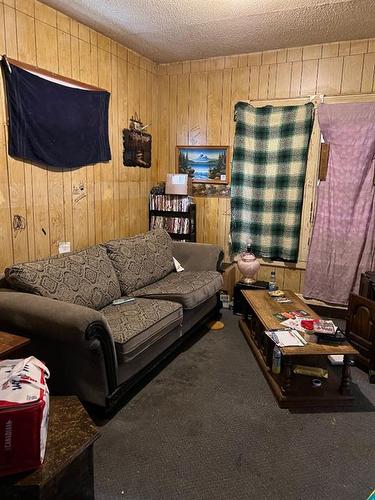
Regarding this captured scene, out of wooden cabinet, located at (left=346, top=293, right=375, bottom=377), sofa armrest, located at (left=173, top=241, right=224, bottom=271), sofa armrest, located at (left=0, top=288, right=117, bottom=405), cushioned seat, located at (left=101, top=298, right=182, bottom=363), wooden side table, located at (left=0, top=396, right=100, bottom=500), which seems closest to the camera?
wooden side table, located at (left=0, top=396, right=100, bottom=500)

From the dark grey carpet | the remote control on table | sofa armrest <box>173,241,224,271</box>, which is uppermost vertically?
sofa armrest <box>173,241,224,271</box>

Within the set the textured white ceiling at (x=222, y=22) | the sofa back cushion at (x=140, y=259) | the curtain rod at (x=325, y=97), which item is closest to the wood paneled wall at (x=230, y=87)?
the curtain rod at (x=325, y=97)

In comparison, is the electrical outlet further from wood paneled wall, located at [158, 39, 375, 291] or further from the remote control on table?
wood paneled wall, located at [158, 39, 375, 291]

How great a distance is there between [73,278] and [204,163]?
7.52 feet

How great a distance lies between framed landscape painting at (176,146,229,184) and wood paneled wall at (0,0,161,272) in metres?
0.40

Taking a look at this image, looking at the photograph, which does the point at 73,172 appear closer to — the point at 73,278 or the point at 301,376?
the point at 73,278

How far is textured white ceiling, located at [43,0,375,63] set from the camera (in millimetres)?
2709

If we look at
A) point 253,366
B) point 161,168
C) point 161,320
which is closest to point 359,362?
point 253,366

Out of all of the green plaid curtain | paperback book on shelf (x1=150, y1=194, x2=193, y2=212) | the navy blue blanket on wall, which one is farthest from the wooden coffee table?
the navy blue blanket on wall

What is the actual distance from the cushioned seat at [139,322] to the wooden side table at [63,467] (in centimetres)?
57

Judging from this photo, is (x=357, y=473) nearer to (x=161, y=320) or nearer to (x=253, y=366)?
(x=253, y=366)

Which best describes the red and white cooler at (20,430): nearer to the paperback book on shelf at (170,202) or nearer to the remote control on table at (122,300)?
the remote control on table at (122,300)

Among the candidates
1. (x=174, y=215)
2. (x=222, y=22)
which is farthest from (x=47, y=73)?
(x=174, y=215)

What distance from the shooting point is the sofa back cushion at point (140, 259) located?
3049 mm
